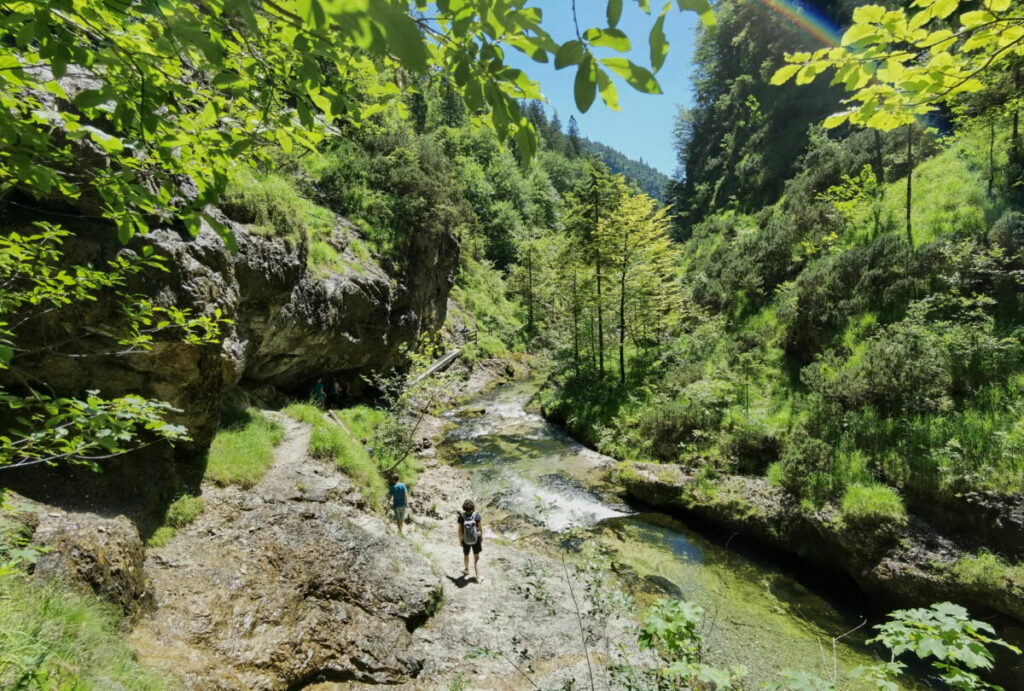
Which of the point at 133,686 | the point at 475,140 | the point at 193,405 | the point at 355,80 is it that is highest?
the point at 475,140

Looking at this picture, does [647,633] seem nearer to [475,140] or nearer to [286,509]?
[286,509]

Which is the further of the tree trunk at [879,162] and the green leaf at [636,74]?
the tree trunk at [879,162]

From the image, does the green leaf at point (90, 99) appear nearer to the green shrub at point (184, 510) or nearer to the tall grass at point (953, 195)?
the green shrub at point (184, 510)

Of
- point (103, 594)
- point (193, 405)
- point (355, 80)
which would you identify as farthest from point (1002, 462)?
point (193, 405)

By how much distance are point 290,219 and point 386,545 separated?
26.2 ft

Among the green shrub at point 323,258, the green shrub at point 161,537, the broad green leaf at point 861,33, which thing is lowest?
the green shrub at point 161,537

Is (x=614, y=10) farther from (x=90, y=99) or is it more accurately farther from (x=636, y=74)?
(x=90, y=99)

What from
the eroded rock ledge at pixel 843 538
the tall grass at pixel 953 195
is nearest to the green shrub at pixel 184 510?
the eroded rock ledge at pixel 843 538

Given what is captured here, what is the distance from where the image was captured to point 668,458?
41.4ft

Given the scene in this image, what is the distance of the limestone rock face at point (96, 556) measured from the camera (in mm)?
4348

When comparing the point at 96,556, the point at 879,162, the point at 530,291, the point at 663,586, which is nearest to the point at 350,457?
the point at 96,556

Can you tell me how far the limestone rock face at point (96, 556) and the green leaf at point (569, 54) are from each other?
602cm

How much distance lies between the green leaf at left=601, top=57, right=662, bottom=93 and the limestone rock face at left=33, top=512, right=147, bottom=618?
6125 mm

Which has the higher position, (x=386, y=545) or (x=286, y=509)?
(x=286, y=509)
